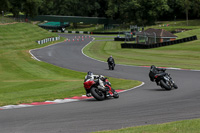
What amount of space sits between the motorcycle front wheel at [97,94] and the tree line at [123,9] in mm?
93752

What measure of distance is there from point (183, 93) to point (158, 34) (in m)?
45.9

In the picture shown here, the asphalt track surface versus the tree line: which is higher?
the tree line

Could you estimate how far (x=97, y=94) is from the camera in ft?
51.1

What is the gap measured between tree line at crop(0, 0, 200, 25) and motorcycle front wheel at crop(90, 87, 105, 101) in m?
93.8

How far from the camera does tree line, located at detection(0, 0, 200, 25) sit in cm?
11244

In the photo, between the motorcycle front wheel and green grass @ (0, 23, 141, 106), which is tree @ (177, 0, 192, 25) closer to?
green grass @ (0, 23, 141, 106)

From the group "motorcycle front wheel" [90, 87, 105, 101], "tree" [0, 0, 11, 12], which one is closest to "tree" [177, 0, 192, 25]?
"tree" [0, 0, 11, 12]

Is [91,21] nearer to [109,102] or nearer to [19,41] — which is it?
[19,41]

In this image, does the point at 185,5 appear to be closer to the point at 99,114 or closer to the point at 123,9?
the point at 123,9

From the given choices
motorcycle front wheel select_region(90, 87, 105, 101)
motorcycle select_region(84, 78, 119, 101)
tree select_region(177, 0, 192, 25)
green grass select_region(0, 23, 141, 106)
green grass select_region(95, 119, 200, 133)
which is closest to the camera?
green grass select_region(95, 119, 200, 133)

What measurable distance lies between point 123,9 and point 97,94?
120m

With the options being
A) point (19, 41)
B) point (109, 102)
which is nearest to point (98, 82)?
point (109, 102)

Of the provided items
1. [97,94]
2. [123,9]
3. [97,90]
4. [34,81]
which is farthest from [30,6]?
[97,94]

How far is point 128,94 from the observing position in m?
17.4
